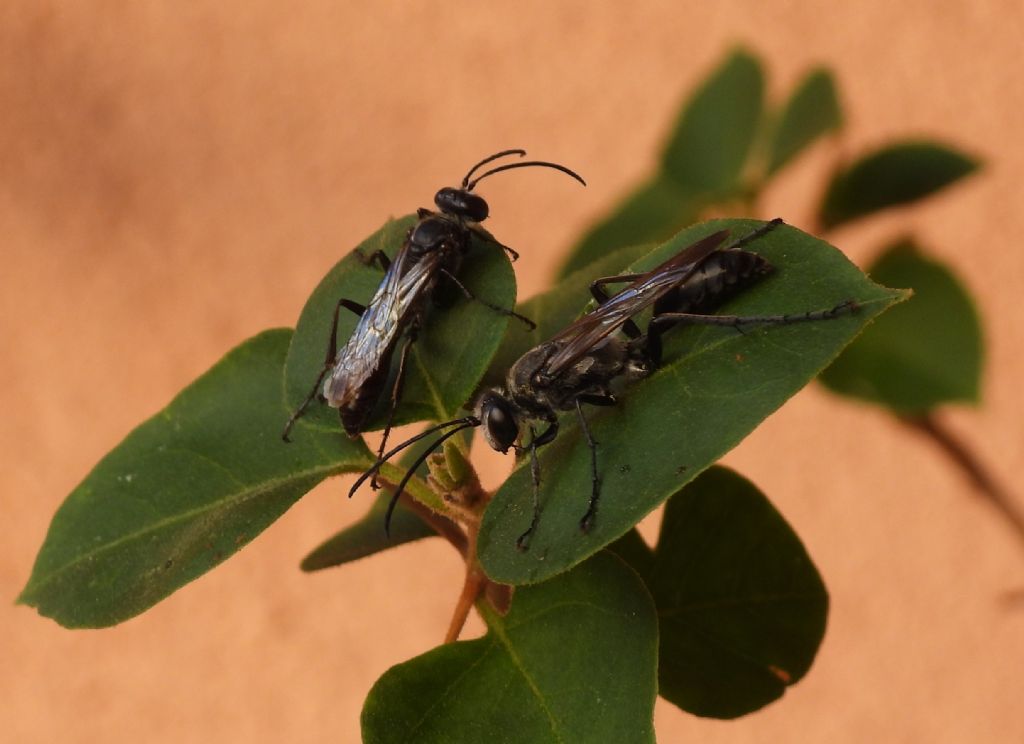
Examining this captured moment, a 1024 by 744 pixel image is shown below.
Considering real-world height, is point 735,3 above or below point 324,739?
above

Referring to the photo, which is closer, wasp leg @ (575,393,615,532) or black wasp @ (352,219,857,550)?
wasp leg @ (575,393,615,532)

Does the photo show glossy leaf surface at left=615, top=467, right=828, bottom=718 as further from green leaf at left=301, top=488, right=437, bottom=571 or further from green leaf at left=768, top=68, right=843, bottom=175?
green leaf at left=768, top=68, right=843, bottom=175

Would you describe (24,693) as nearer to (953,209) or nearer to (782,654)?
(782,654)

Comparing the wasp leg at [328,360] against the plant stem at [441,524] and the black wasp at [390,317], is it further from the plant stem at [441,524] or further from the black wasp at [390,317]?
the plant stem at [441,524]

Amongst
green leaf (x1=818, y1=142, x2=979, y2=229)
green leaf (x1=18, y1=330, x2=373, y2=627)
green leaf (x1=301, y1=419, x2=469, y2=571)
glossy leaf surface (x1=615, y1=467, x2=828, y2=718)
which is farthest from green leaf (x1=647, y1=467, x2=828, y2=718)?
green leaf (x1=818, y1=142, x2=979, y2=229)

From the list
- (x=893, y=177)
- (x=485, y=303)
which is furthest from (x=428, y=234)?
(x=893, y=177)

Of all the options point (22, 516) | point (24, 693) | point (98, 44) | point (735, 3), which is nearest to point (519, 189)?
point (735, 3)

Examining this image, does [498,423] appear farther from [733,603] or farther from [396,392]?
[733,603]
